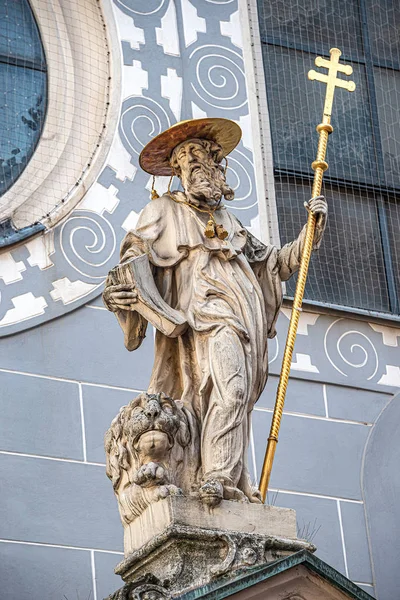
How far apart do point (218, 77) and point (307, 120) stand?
67 centimetres

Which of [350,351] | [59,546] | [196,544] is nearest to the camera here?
[196,544]

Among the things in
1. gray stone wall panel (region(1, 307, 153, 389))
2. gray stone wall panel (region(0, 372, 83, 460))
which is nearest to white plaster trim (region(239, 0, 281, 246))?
gray stone wall panel (region(1, 307, 153, 389))

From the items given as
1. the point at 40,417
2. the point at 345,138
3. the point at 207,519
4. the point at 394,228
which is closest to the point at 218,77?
the point at 345,138

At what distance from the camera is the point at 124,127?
976cm

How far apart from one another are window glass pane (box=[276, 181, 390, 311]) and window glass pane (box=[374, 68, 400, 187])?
0.28m

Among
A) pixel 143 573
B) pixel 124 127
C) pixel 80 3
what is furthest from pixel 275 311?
pixel 80 3

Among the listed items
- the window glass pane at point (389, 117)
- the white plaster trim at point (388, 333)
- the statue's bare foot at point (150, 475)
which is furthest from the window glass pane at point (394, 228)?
the statue's bare foot at point (150, 475)

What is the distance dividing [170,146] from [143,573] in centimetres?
196

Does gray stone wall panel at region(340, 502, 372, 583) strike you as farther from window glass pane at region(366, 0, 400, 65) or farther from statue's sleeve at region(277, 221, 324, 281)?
window glass pane at region(366, 0, 400, 65)

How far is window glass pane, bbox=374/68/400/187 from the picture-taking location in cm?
1061

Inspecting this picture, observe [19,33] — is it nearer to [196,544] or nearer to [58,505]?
[58,505]

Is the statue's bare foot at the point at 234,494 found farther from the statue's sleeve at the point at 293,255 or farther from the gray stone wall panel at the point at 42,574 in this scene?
the gray stone wall panel at the point at 42,574

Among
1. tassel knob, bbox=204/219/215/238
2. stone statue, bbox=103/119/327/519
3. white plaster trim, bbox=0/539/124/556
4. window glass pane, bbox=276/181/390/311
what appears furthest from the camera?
window glass pane, bbox=276/181/390/311

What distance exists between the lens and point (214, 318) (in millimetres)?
6992
